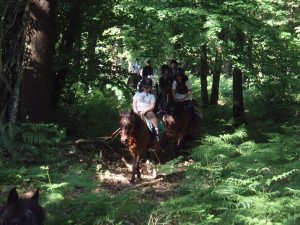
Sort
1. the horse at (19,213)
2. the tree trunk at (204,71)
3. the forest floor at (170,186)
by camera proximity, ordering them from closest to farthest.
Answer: the horse at (19,213)
the forest floor at (170,186)
the tree trunk at (204,71)

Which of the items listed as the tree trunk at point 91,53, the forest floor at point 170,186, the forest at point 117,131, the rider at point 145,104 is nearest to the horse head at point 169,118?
the forest at point 117,131

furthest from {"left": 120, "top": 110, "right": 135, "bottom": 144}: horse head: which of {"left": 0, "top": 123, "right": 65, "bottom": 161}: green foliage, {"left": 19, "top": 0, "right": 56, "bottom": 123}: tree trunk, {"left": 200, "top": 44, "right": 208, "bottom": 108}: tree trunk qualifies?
{"left": 200, "top": 44, "right": 208, "bottom": 108}: tree trunk

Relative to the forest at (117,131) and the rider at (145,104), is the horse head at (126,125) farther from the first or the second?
the rider at (145,104)

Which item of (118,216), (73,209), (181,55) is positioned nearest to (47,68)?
(73,209)

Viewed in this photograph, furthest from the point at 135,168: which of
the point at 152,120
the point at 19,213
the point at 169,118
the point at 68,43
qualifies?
the point at 19,213

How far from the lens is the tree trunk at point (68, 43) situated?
14.7 metres

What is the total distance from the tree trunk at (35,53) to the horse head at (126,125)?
2558 millimetres

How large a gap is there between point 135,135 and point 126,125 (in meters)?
0.64

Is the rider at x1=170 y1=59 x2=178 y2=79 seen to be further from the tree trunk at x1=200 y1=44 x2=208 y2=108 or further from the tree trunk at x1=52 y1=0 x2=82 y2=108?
the tree trunk at x1=200 y1=44 x2=208 y2=108

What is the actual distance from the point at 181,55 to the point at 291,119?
18.4 ft

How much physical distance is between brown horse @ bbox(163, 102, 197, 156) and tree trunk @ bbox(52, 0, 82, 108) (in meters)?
3.43

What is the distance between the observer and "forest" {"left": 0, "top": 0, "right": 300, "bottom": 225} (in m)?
7.40

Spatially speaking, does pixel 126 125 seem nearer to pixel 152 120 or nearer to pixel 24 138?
pixel 152 120

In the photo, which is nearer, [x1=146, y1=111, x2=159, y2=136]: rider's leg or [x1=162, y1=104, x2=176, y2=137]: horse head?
[x1=146, y1=111, x2=159, y2=136]: rider's leg
